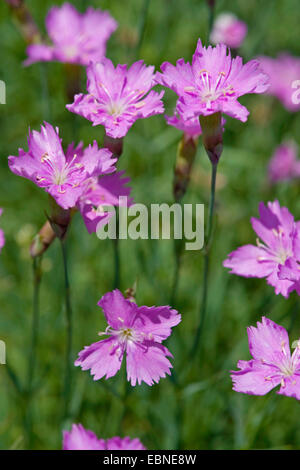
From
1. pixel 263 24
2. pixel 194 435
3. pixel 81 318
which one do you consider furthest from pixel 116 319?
pixel 263 24

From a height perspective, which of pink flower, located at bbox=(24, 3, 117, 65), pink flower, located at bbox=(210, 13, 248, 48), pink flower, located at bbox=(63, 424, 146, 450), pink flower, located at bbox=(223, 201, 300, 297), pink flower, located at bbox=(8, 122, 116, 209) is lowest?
pink flower, located at bbox=(63, 424, 146, 450)

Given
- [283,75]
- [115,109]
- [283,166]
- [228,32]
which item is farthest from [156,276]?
[283,75]

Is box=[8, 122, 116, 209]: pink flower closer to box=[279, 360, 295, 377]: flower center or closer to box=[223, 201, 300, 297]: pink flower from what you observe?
box=[223, 201, 300, 297]: pink flower

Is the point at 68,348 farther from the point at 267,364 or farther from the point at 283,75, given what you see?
the point at 283,75

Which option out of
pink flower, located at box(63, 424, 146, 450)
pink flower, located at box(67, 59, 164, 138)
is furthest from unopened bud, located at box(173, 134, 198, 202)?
pink flower, located at box(63, 424, 146, 450)

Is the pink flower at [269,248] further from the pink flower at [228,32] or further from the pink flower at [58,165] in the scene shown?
the pink flower at [228,32]
